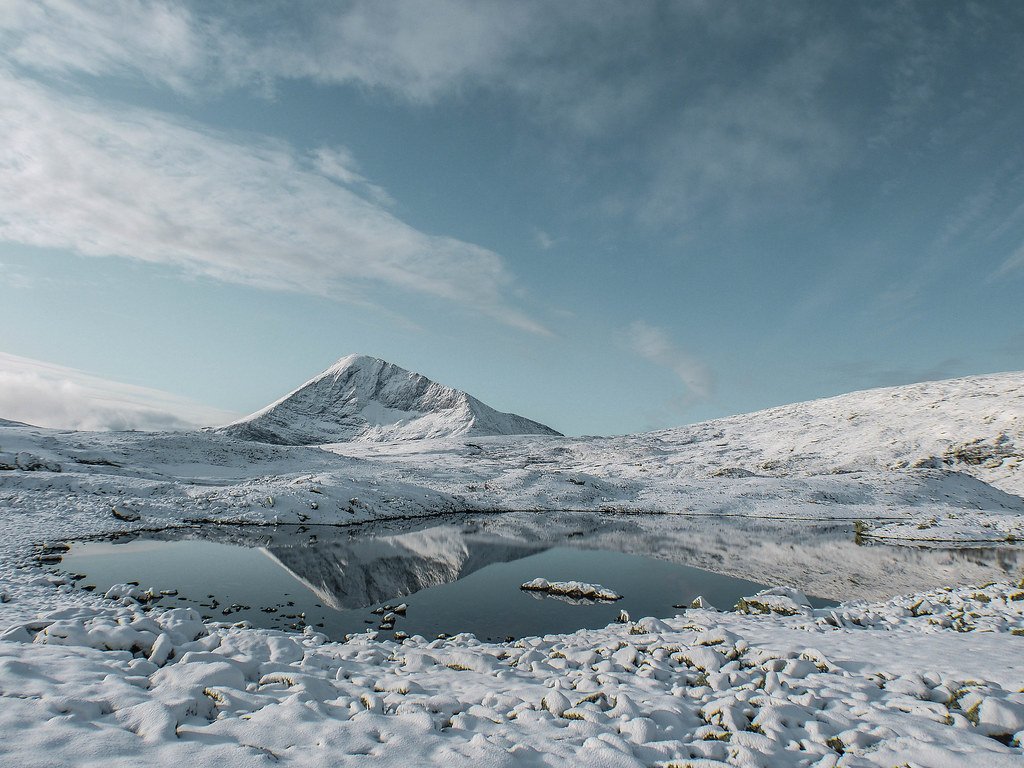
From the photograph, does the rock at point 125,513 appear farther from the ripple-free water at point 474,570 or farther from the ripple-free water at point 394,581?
the ripple-free water at point 394,581

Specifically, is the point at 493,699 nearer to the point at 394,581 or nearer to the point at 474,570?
the point at 394,581

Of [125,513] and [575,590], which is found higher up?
[575,590]

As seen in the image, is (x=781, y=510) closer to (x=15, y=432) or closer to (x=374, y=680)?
(x=374, y=680)

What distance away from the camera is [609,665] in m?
12.4

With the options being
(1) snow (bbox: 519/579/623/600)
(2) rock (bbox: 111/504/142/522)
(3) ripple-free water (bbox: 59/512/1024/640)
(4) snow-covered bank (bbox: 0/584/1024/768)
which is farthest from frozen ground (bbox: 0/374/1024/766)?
(2) rock (bbox: 111/504/142/522)

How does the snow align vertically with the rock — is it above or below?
above

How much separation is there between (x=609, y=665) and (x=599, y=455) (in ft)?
400

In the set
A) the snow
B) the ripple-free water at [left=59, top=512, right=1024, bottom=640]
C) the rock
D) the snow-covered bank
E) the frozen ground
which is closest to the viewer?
the snow-covered bank

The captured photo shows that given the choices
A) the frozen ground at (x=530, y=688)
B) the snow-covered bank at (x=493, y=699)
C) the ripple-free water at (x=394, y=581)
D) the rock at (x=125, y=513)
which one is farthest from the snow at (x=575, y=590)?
the rock at (x=125, y=513)

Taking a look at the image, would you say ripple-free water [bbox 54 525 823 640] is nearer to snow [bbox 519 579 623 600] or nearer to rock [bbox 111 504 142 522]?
snow [bbox 519 579 623 600]

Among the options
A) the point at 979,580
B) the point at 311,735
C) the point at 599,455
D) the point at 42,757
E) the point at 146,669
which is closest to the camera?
the point at 42,757

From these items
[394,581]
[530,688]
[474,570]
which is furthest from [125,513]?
[530,688]

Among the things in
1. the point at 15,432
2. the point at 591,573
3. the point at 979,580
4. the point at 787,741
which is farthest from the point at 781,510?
the point at 15,432

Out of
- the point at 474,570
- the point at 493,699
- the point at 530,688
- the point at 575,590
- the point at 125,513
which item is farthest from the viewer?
the point at 125,513
